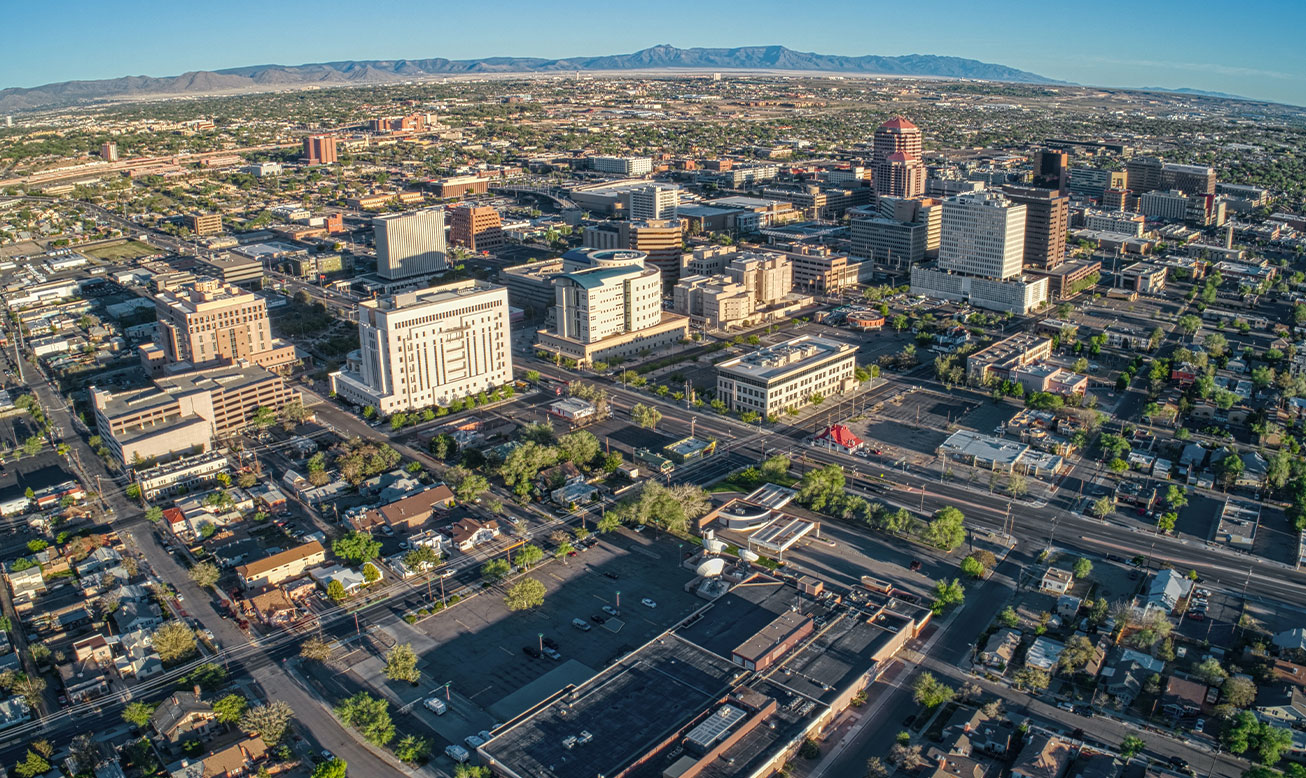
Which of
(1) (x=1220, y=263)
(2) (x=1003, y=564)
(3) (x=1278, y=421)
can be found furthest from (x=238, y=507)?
(1) (x=1220, y=263)

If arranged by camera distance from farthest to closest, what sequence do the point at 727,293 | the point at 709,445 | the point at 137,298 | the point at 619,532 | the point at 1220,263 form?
the point at 1220,263 → the point at 137,298 → the point at 727,293 → the point at 709,445 → the point at 619,532

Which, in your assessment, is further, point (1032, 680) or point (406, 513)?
point (406, 513)

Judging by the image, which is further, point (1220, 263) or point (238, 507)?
point (1220, 263)

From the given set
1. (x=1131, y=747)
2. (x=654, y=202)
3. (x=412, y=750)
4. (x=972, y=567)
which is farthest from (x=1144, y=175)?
(x=412, y=750)

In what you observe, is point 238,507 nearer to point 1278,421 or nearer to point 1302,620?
point 1302,620

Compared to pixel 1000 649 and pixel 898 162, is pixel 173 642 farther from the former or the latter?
pixel 898 162

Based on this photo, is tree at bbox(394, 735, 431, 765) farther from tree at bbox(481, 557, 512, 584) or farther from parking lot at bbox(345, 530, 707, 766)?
tree at bbox(481, 557, 512, 584)

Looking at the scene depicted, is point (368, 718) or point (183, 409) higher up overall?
point (183, 409)

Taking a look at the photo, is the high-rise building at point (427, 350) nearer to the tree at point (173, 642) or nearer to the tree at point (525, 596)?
the tree at point (173, 642)
